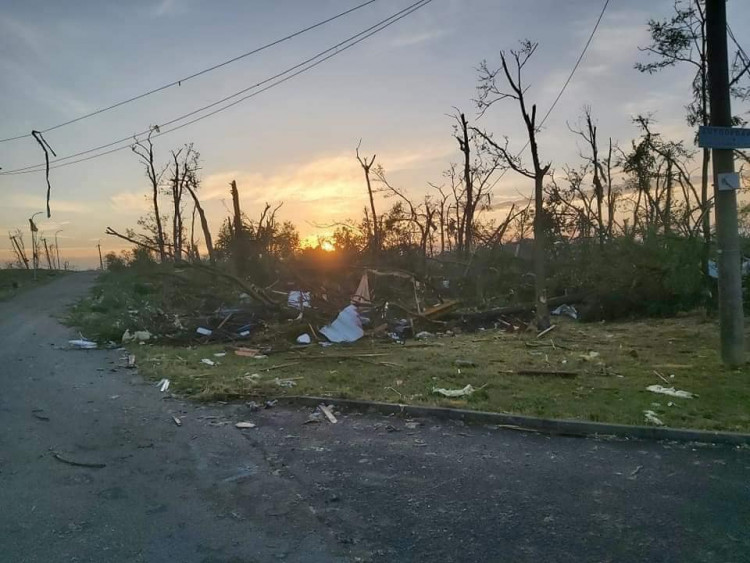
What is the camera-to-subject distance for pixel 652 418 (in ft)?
19.2

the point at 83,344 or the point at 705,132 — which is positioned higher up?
the point at 705,132

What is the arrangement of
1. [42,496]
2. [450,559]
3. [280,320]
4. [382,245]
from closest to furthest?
[450,559] → [42,496] → [280,320] → [382,245]

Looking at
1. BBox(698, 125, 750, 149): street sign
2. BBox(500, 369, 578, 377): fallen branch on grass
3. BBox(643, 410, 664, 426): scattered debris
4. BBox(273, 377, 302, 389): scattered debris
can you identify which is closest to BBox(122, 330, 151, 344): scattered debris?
BBox(273, 377, 302, 389): scattered debris

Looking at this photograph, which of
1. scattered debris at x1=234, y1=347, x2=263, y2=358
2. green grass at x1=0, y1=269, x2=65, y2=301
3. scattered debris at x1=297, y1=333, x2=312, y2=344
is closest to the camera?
scattered debris at x1=234, y1=347, x2=263, y2=358

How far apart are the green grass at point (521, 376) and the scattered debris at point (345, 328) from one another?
39 cm

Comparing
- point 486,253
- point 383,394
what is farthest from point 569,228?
point 383,394

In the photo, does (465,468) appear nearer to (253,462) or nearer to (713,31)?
(253,462)

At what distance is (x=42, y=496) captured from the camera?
445cm

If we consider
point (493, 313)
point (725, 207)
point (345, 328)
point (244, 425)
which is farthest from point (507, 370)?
point (493, 313)

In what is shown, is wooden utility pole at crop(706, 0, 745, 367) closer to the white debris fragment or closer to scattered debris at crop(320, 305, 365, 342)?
the white debris fragment

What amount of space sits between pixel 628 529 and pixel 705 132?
631 centimetres

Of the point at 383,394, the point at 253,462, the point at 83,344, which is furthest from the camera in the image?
the point at 83,344

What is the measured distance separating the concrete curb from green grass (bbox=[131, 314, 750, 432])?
23 cm

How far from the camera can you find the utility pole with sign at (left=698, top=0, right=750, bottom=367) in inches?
314
